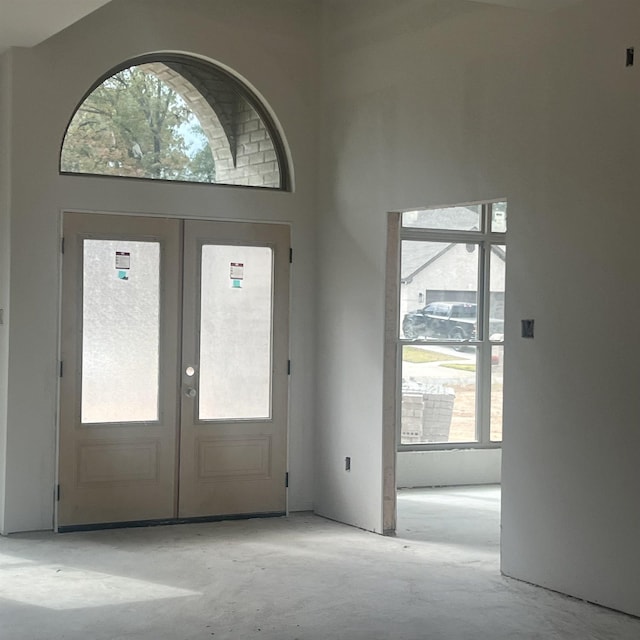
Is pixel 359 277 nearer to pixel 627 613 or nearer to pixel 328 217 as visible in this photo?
A: pixel 328 217

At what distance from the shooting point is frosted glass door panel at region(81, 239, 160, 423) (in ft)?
20.8

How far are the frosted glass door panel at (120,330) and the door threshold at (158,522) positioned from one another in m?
0.69

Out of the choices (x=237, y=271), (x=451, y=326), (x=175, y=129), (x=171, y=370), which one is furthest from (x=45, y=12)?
(x=451, y=326)

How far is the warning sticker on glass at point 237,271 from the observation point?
671cm

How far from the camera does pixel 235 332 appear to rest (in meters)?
6.73

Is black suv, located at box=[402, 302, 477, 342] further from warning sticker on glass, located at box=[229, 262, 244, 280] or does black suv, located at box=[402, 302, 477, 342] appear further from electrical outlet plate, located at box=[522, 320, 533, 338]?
electrical outlet plate, located at box=[522, 320, 533, 338]

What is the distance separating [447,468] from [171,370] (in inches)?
111

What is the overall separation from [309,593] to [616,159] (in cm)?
272

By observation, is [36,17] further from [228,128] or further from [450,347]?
[450,347]

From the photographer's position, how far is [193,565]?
18.0 feet

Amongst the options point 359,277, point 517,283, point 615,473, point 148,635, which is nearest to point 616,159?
point 517,283

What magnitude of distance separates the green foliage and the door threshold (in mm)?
2347

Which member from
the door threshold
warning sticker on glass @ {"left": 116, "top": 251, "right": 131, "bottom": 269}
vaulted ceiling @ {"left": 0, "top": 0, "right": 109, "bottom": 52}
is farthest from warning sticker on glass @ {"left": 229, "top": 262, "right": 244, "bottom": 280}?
vaulted ceiling @ {"left": 0, "top": 0, "right": 109, "bottom": 52}

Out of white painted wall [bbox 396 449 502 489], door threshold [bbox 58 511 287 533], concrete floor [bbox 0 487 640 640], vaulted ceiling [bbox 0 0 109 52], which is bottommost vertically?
concrete floor [bbox 0 487 640 640]
